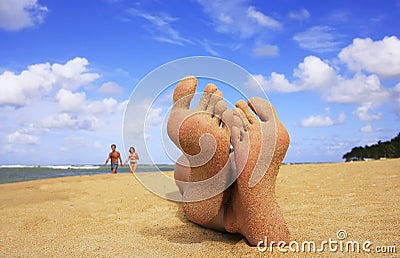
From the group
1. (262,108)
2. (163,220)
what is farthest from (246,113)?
(163,220)

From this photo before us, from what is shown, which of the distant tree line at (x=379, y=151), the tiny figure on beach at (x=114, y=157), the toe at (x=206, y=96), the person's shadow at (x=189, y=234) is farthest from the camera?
the distant tree line at (x=379, y=151)

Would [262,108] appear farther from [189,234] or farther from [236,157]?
[189,234]

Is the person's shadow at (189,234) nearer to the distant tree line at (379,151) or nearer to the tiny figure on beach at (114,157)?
the tiny figure on beach at (114,157)

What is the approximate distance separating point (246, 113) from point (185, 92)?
574 mm

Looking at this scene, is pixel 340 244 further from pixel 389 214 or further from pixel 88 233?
pixel 88 233

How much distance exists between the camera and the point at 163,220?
13.6 feet

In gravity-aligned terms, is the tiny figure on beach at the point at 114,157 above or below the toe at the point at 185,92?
below

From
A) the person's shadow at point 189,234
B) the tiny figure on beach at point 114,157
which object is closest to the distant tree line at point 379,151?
the tiny figure on beach at point 114,157

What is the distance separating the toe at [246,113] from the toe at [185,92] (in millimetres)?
424

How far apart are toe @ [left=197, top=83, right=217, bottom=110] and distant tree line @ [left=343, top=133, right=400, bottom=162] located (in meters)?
26.2

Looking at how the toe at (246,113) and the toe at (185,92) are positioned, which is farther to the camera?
the toe at (185,92)

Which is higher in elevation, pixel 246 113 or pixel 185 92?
pixel 185 92

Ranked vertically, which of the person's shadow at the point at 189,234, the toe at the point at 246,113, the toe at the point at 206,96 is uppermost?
the toe at the point at 206,96

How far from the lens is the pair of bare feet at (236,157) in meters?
2.81
